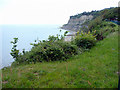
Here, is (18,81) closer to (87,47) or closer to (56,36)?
(56,36)

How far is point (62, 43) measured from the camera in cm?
506

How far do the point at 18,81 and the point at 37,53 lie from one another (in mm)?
2166

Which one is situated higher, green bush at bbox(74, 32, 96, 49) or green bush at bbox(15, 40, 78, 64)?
green bush at bbox(74, 32, 96, 49)

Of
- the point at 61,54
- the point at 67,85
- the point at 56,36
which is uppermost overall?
the point at 56,36

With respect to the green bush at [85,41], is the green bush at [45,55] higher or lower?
lower

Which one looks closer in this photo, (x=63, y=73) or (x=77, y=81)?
(x=77, y=81)

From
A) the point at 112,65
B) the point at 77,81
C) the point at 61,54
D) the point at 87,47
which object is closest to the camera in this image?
the point at 77,81

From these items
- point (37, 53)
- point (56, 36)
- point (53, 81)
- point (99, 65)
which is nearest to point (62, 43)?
point (56, 36)

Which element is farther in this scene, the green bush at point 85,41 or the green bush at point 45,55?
the green bush at point 85,41

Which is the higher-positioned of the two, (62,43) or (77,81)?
(62,43)

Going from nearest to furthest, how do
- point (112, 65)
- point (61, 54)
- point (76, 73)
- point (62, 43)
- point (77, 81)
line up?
point (77, 81) < point (76, 73) < point (112, 65) < point (61, 54) < point (62, 43)

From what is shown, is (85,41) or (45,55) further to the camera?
(85,41)

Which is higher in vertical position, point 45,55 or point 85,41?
point 85,41

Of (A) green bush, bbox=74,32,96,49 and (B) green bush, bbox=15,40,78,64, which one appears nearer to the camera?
(B) green bush, bbox=15,40,78,64
